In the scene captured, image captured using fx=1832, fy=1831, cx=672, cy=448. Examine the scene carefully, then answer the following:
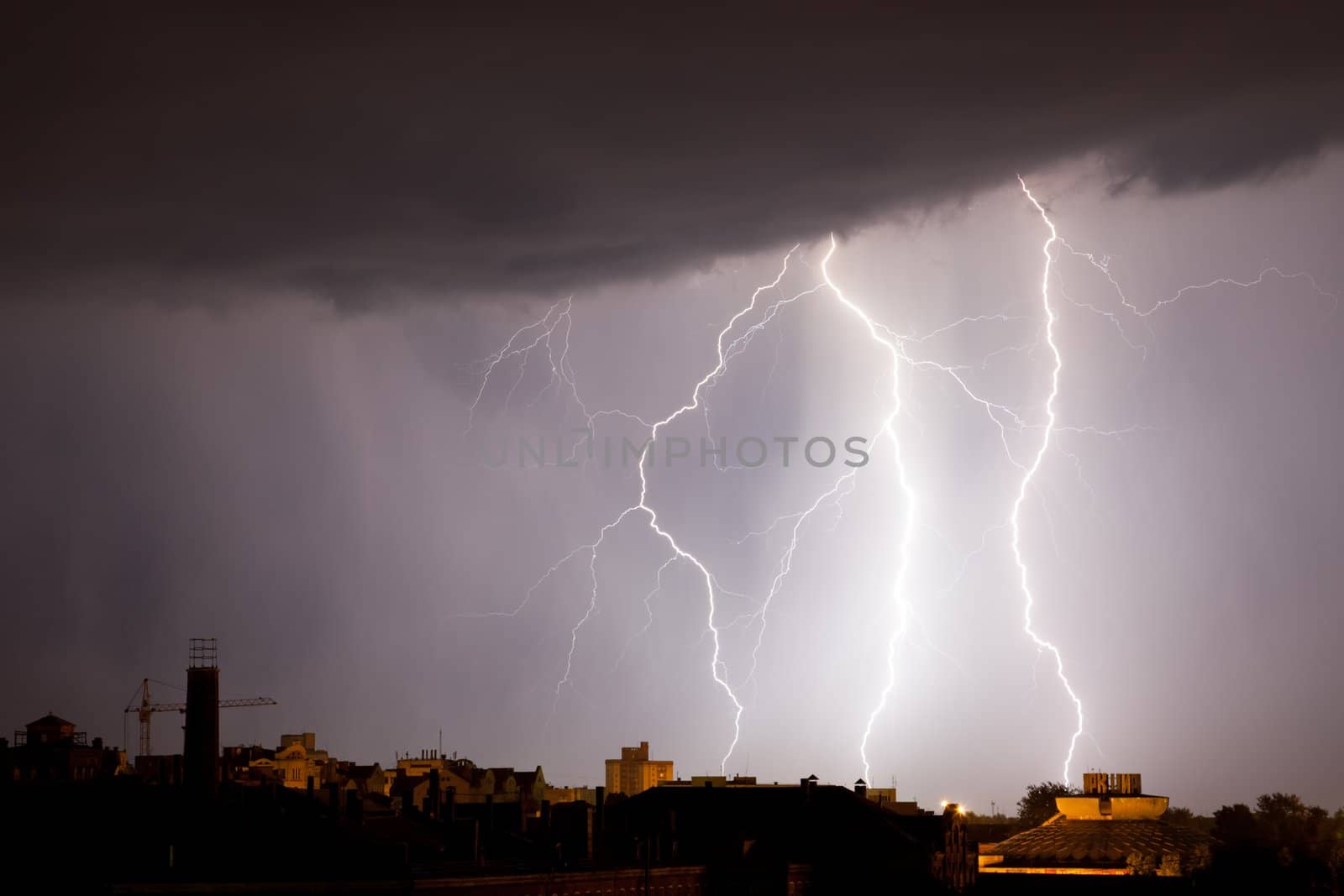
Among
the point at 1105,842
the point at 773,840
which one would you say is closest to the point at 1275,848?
the point at 1105,842

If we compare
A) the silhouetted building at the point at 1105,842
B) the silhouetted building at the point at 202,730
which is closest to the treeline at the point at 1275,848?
the silhouetted building at the point at 1105,842

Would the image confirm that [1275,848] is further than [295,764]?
No

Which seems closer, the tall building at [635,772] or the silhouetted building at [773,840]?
the silhouetted building at [773,840]

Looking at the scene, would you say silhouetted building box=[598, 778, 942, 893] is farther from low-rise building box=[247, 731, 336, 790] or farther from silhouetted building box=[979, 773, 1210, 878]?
low-rise building box=[247, 731, 336, 790]

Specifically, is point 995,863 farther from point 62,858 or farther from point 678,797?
point 62,858

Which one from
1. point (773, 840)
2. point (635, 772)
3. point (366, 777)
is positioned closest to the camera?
point (773, 840)

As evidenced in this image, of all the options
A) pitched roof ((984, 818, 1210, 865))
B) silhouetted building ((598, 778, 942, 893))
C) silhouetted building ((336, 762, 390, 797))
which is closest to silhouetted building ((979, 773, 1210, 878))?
pitched roof ((984, 818, 1210, 865))

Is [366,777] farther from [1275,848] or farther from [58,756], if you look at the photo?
[1275,848]

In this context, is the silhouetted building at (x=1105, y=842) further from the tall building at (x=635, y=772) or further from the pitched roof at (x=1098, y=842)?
the tall building at (x=635, y=772)
